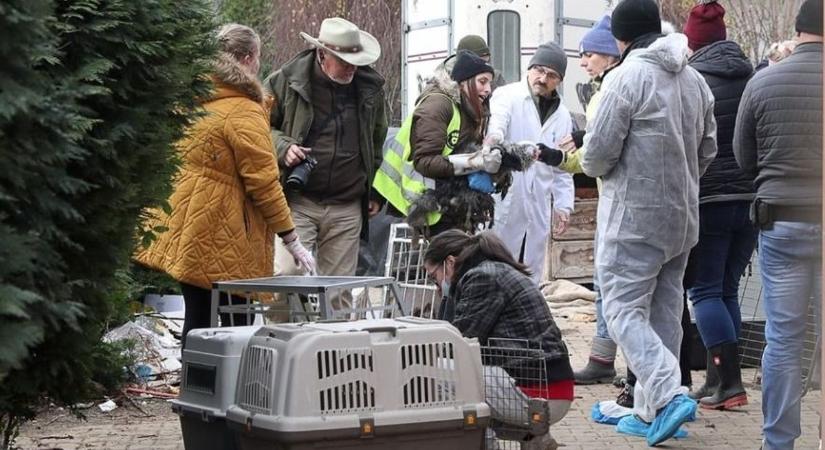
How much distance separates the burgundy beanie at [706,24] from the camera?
306 inches

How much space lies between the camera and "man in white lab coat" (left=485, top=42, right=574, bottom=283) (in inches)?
358

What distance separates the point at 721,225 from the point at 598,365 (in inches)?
56.9

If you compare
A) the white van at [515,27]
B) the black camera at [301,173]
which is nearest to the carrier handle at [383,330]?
the black camera at [301,173]

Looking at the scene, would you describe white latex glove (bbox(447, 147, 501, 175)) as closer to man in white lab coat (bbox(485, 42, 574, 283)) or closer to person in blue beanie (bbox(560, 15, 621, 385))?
person in blue beanie (bbox(560, 15, 621, 385))

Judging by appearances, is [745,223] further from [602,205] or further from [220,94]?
[220,94]

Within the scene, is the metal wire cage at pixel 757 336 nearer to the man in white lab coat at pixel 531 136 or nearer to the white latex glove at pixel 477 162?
the man in white lab coat at pixel 531 136

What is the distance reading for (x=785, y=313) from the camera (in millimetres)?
6137

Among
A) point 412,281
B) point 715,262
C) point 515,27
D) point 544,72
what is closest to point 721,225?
point 715,262

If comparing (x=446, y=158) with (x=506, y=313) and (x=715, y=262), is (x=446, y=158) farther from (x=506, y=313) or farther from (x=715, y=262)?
(x=506, y=313)

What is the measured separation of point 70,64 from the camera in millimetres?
4332

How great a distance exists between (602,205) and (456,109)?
1785mm

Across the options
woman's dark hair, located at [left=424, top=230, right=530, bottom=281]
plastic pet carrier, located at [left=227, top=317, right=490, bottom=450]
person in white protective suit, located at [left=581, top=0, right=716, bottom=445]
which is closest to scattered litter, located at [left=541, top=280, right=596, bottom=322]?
person in white protective suit, located at [left=581, top=0, right=716, bottom=445]

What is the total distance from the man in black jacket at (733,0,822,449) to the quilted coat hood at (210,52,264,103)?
2.19 m

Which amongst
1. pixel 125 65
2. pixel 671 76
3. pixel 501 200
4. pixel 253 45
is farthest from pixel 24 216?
pixel 501 200
